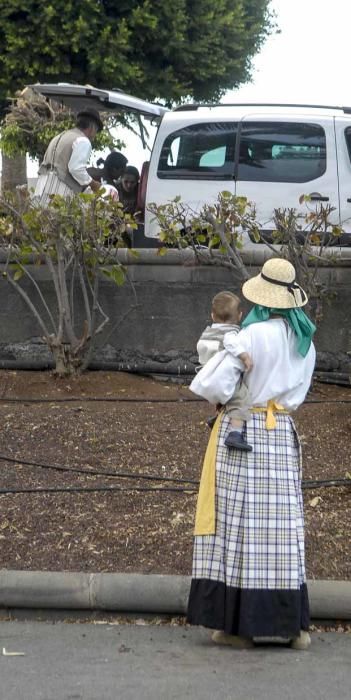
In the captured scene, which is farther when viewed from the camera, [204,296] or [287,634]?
[204,296]

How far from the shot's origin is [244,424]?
5.23 m

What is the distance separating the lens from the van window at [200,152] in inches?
465

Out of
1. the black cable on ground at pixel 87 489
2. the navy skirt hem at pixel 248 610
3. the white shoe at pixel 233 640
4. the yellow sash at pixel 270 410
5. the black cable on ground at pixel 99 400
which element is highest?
the yellow sash at pixel 270 410

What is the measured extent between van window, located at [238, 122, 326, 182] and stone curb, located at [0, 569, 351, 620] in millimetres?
6572

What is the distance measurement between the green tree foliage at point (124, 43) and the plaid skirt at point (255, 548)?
19.0m

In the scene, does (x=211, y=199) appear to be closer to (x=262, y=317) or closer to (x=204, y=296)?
(x=204, y=296)

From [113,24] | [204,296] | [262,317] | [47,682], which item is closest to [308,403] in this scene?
[204,296]

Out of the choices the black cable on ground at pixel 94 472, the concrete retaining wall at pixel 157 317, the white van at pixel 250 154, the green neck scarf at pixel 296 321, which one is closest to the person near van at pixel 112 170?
the white van at pixel 250 154

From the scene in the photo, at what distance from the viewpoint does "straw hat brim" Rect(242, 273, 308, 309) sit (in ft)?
17.4

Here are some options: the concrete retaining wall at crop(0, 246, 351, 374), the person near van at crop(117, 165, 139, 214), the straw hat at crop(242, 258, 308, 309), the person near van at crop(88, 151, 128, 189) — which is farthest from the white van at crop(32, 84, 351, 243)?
the straw hat at crop(242, 258, 308, 309)

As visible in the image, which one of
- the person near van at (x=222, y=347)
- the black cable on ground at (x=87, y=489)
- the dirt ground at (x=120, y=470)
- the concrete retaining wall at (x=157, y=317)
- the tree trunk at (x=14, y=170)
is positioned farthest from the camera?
the tree trunk at (x=14, y=170)

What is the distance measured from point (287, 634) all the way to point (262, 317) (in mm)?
1455

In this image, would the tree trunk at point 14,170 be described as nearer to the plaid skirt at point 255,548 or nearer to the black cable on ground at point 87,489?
the black cable on ground at point 87,489

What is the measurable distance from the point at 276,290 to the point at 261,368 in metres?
0.39
